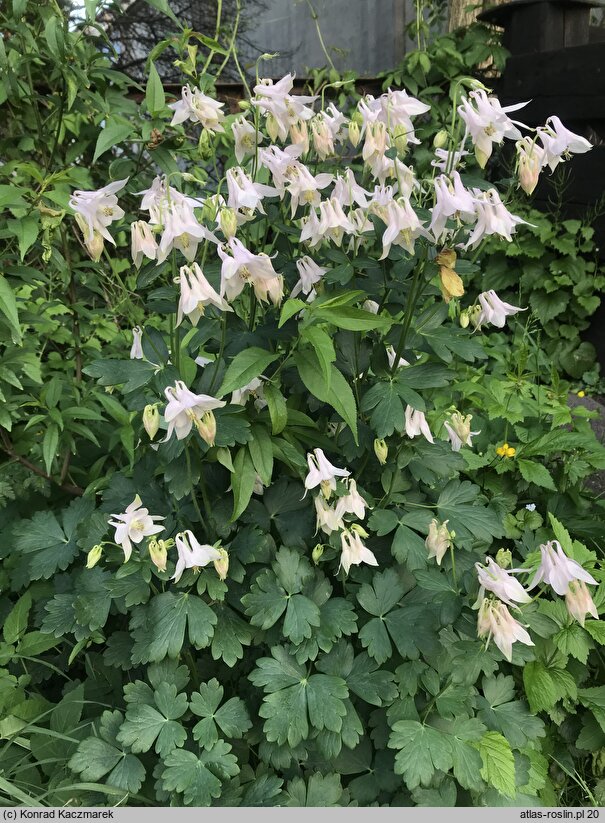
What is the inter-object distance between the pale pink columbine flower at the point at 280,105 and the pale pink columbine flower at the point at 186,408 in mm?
546

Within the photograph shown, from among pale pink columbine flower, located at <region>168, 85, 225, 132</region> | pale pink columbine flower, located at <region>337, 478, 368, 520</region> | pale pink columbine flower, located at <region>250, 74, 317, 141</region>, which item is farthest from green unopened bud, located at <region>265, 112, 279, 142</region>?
pale pink columbine flower, located at <region>337, 478, 368, 520</region>

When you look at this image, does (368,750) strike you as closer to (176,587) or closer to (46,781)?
(176,587)

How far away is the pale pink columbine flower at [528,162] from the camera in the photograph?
3.90 feet

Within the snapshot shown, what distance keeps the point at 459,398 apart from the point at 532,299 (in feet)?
4.09

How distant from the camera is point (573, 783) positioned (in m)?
1.67

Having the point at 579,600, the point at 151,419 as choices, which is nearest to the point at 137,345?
the point at 151,419

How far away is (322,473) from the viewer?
1230mm

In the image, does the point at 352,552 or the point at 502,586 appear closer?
the point at 502,586

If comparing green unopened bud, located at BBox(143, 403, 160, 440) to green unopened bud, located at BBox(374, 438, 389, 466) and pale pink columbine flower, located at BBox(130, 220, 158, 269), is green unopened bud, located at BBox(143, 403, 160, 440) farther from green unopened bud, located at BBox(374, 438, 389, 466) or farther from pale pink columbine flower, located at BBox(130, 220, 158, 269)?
green unopened bud, located at BBox(374, 438, 389, 466)

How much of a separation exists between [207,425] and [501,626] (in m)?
0.62

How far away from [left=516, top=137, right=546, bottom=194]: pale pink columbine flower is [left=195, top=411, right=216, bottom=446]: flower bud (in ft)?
2.30

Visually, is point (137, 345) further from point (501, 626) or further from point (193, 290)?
point (501, 626)

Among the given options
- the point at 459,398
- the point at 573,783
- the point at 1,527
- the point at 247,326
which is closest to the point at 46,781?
the point at 1,527

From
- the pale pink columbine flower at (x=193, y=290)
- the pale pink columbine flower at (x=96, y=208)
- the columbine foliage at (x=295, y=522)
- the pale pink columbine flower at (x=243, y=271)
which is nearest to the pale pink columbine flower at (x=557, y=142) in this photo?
the columbine foliage at (x=295, y=522)
